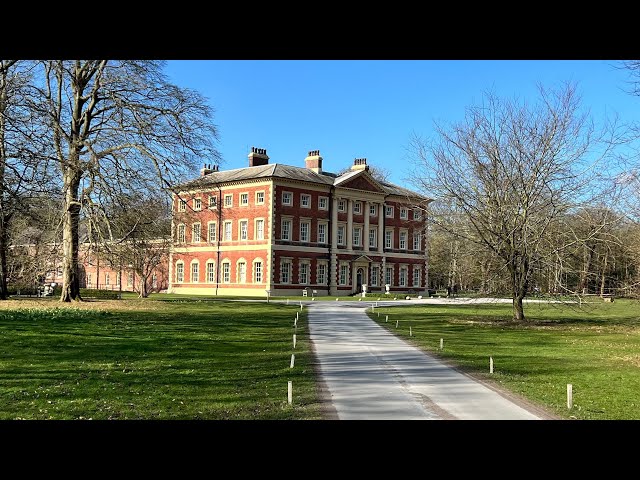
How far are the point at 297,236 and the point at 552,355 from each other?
133 feet

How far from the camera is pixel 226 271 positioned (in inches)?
2247

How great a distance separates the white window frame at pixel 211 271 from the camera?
191ft

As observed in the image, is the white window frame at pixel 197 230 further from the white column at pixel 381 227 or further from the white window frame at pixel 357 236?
the white column at pixel 381 227

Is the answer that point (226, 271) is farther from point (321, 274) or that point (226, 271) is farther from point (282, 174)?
point (282, 174)

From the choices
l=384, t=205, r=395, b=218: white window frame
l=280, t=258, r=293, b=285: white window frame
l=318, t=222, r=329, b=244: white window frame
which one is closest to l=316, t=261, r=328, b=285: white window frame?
l=318, t=222, r=329, b=244: white window frame

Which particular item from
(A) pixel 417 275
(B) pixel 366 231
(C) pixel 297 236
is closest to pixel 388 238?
(B) pixel 366 231

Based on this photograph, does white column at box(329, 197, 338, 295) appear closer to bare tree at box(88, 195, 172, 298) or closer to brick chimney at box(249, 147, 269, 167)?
brick chimney at box(249, 147, 269, 167)

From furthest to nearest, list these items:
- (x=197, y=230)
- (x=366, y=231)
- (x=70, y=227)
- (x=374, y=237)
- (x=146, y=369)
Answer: (x=374, y=237), (x=366, y=231), (x=197, y=230), (x=70, y=227), (x=146, y=369)
